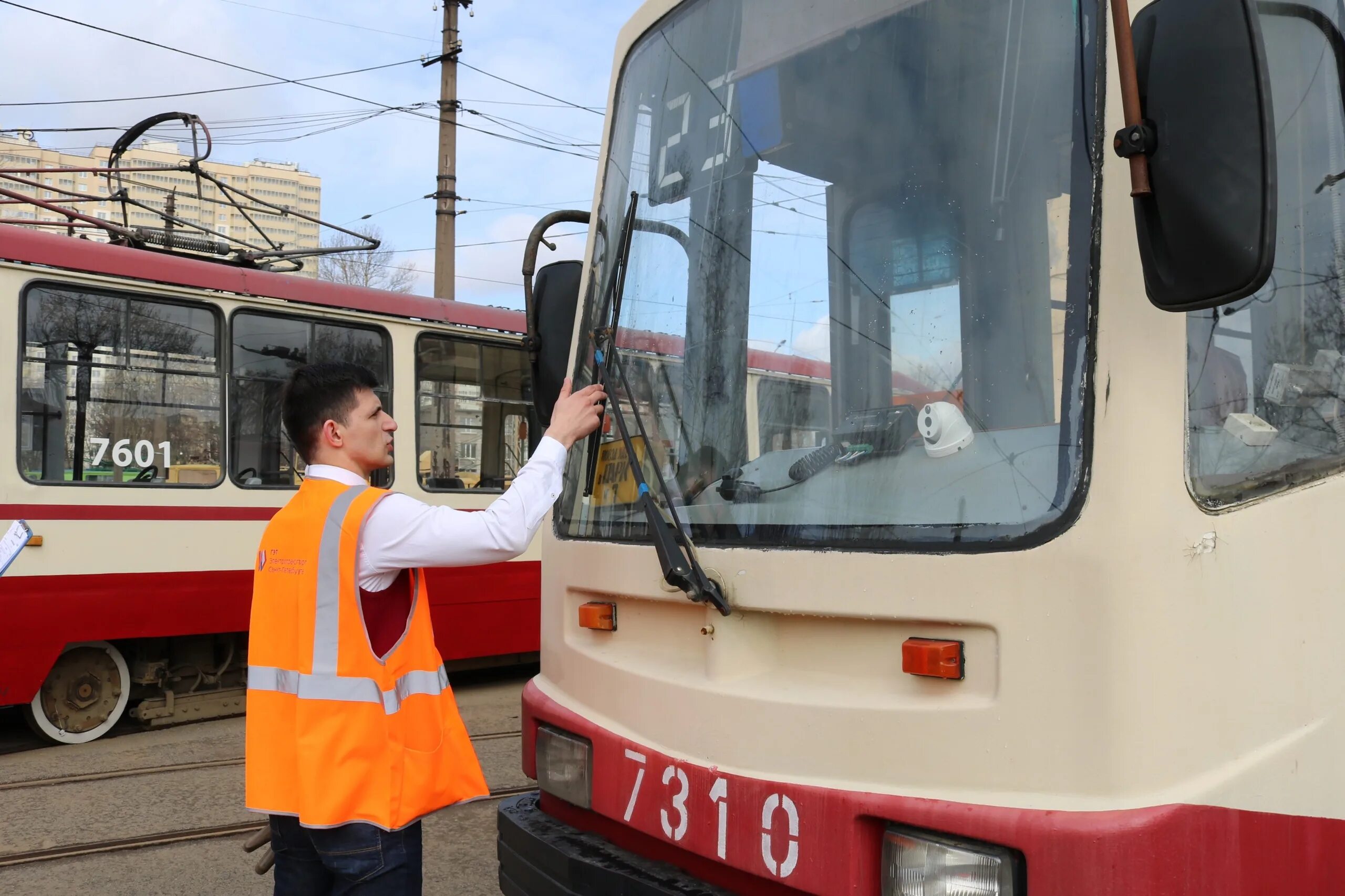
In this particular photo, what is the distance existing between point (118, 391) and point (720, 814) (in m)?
5.82

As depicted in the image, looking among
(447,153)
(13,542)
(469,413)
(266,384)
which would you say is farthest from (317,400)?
(447,153)

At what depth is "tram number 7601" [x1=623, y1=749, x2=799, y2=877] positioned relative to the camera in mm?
2221

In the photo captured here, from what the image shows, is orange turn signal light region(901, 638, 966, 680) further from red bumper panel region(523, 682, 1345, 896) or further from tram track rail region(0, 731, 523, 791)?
tram track rail region(0, 731, 523, 791)

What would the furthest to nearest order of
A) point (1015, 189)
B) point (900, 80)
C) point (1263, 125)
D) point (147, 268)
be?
1. point (147, 268)
2. point (900, 80)
3. point (1015, 189)
4. point (1263, 125)

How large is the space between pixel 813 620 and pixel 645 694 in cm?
52

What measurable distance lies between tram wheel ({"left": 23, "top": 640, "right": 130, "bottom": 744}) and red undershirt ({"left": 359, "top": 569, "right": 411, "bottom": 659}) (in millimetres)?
5229

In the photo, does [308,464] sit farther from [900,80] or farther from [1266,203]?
[1266,203]

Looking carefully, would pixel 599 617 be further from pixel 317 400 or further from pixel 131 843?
pixel 131 843

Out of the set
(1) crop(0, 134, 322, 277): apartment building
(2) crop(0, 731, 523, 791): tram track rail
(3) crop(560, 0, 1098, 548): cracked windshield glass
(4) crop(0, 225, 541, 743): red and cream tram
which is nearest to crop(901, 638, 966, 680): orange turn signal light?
(3) crop(560, 0, 1098, 548): cracked windshield glass

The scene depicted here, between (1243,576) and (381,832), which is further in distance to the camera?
(381,832)

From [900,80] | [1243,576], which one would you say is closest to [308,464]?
[900,80]

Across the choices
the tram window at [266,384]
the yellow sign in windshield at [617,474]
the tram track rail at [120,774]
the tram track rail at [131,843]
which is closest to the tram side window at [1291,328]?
the yellow sign in windshield at [617,474]

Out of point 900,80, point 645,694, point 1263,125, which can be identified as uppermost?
point 900,80

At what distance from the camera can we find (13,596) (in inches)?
259
